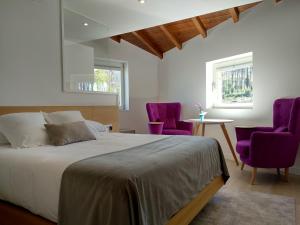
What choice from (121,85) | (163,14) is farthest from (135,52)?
(163,14)

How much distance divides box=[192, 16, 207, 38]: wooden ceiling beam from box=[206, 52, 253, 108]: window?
1.93ft

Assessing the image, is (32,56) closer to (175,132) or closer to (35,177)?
(35,177)

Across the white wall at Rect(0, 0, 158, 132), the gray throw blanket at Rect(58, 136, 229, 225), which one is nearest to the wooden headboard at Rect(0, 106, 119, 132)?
the white wall at Rect(0, 0, 158, 132)

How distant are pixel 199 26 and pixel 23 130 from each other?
11.3ft

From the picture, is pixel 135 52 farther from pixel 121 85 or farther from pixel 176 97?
pixel 176 97

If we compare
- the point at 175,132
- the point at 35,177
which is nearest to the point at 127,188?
the point at 35,177

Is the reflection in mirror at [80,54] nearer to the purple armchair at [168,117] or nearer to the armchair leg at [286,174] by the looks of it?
the purple armchair at [168,117]

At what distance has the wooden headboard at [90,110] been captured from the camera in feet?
8.80

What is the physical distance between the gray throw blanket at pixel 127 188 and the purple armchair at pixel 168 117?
9.10 feet

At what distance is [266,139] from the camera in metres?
2.98

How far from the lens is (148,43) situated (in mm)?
5246

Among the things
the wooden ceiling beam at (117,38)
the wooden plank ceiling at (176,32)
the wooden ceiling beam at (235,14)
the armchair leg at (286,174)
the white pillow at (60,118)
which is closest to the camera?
the white pillow at (60,118)

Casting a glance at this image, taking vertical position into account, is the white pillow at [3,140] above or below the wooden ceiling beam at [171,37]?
below

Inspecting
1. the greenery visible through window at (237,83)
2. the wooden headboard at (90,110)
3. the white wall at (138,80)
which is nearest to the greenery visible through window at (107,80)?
the white wall at (138,80)
